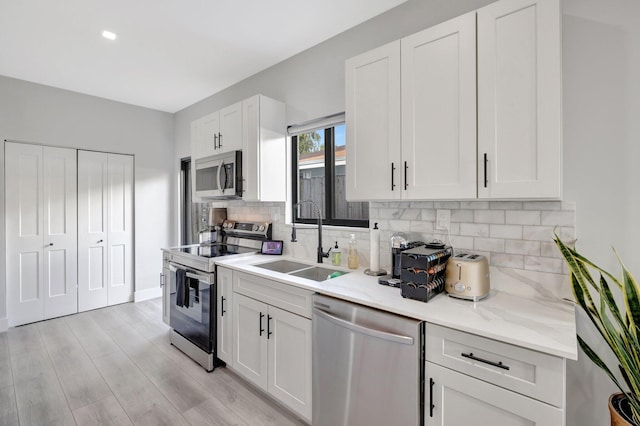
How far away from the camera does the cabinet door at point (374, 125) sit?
1.80m

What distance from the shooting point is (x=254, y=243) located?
3.24 meters

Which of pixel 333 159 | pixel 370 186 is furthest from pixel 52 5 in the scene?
pixel 370 186

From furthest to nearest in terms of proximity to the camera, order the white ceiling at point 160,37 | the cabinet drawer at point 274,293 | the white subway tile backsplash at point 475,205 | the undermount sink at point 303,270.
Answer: the undermount sink at point 303,270
the white ceiling at point 160,37
the cabinet drawer at point 274,293
the white subway tile backsplash at point 475,205

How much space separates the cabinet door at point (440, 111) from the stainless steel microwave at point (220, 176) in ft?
5.56

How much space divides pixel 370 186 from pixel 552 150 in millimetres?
922

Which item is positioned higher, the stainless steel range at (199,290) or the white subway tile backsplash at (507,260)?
the white subway tile backsplash at (507,260)

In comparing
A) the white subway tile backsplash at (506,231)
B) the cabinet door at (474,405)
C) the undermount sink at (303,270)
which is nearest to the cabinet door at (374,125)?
the white subway tile backsplash at (506,231)

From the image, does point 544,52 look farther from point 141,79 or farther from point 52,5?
point 141,79

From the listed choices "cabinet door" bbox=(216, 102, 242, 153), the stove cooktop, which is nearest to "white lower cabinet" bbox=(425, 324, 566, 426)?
the stove cooktop

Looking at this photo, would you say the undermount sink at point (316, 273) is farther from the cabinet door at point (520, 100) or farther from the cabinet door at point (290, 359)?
the cabinet door at point (520, 100)

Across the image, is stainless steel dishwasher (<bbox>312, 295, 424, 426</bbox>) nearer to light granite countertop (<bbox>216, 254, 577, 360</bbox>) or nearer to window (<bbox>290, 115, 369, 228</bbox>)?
light granite countertop (<bbox>216, 254, 577, 360</bbox>)

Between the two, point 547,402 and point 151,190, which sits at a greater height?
point 151,190

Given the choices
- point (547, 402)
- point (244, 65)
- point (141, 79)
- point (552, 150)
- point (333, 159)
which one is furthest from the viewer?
point (141, 79)

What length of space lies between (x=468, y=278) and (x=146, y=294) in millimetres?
4491
